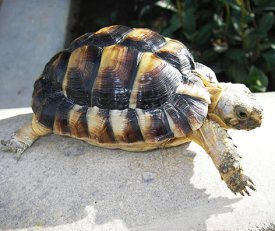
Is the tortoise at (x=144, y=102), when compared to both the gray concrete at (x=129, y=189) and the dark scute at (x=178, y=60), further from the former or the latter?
the gray concrete at (x=129, y=189)

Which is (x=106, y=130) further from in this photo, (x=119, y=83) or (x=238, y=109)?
(x=238, y=109)

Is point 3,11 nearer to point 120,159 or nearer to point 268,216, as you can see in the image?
point 120,159

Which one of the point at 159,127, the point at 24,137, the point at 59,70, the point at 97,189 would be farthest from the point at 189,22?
the point at 97,189

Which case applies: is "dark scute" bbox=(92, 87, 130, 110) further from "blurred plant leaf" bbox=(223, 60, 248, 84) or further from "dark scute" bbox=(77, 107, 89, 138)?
"blurred plant leaf" bbox=(223, 60, 248, 84)

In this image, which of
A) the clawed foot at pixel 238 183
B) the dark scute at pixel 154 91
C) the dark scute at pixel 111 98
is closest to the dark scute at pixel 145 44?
the dark scute at pixel 154 91

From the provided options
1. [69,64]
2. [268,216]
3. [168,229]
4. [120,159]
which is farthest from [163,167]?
[69,64]

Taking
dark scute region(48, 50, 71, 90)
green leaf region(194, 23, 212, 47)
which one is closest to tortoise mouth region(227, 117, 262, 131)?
dark scute region(48, 50, 71, 90)
